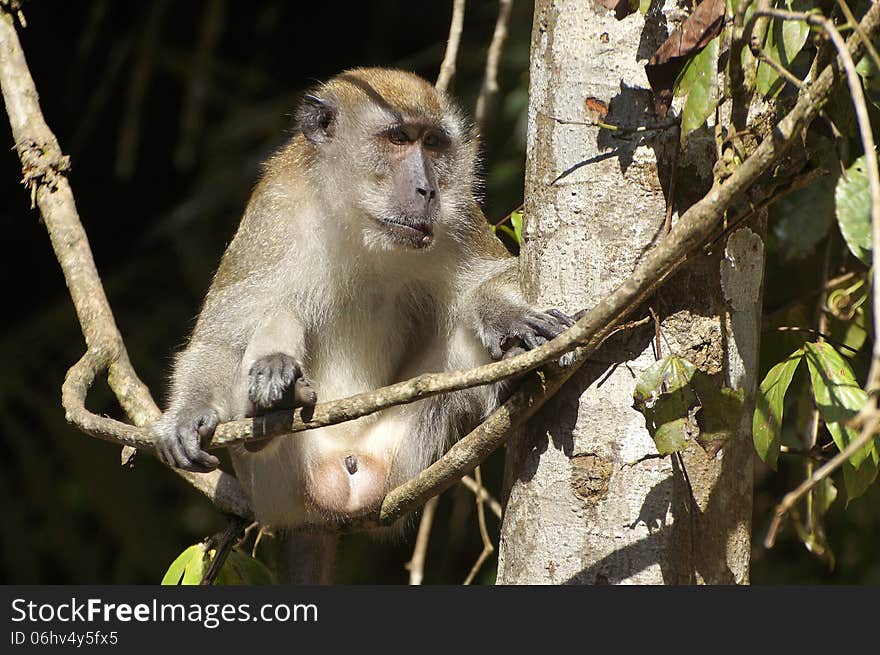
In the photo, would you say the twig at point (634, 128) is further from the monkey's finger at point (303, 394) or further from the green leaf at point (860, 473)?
the monkey's finger at point (303, 394)

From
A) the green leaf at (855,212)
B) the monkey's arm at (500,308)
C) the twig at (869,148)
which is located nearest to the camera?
the twig at (869,148)

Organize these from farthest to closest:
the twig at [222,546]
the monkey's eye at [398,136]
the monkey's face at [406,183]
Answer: the monkey's eye at [398,136], the monkey's face at [406,183], the twig at [222,546]

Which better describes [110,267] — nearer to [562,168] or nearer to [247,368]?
[247,368]

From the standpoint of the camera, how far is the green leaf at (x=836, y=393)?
7.70ft

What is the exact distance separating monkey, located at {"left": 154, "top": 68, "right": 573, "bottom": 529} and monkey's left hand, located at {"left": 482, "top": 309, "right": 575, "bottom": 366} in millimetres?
44

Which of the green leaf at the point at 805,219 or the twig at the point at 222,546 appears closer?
the twig at the point at 222,546

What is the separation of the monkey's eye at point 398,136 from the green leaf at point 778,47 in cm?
155

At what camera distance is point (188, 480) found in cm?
369

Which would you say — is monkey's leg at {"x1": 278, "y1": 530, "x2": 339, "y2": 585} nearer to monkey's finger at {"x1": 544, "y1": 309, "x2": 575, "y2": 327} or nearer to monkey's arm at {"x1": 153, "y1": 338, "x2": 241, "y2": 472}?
monkey's arm at {"x1": 153, "y1": 338, "x2": 241, "y2": 472}

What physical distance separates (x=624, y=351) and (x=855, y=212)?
727 mm

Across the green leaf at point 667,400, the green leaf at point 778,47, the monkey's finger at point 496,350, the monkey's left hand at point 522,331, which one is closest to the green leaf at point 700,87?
the green leaf at point 778,47

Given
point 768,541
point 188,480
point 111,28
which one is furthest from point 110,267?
point 768,541

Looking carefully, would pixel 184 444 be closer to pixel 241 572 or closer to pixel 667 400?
pixel 241 572

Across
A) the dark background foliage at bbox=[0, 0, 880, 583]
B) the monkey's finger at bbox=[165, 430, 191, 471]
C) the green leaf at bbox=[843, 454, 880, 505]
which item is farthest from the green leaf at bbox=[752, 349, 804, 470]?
the dark background foliage at bbox=[0, 0, 880, 583]
